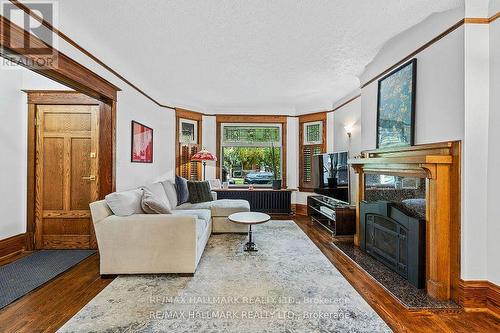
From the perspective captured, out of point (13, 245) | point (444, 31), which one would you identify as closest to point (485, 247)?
point (444, 31)

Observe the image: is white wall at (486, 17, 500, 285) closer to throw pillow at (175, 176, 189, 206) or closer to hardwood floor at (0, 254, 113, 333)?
hardwood floor at (0, 254, 113, 333)

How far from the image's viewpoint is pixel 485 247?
2117 mm

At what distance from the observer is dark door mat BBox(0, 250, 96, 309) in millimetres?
2359

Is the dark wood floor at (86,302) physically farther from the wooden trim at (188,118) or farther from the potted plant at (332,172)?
the wooden trim at (188,118)

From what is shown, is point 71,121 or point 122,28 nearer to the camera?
point 122,28

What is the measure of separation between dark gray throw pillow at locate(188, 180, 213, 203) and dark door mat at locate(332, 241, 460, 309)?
2.50 metres

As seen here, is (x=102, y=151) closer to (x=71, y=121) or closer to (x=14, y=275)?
(x=71, y=121)

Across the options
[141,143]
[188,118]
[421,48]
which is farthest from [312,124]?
[141,143]

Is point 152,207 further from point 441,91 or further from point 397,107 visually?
point 441,91

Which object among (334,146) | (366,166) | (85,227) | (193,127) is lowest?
(85,227)

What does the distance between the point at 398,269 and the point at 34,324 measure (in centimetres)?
337

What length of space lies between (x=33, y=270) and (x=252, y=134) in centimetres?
476

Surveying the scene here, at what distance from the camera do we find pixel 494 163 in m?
2.07

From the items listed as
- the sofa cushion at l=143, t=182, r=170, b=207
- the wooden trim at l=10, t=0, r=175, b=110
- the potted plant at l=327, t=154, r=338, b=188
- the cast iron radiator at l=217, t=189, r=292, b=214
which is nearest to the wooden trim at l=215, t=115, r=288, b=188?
the cast iron radiator at l=217, t=189, r=292, b=214
